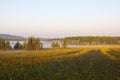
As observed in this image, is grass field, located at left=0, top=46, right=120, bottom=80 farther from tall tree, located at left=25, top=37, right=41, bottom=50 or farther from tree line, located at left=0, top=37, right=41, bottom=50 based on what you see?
tall tree, located at left=25, top=37, right=41, bottom=50

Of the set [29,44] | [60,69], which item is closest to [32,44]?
[29,44]

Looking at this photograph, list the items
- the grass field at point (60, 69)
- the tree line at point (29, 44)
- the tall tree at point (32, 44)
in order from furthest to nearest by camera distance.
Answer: the tall tree at point (32, 44) < the tree line at point (29, 44) < the grass field at point (60, 69)

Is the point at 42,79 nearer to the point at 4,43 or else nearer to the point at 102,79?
the point at 102,79

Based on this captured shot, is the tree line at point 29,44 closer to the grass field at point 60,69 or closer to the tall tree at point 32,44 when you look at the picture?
the tall tree at point 32,44

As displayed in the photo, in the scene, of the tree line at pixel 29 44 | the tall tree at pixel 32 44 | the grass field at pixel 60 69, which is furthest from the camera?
the tall tree at pixel 32 44

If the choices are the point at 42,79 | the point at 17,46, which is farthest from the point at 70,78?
the point at 17,46

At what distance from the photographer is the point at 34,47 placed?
3880 inches

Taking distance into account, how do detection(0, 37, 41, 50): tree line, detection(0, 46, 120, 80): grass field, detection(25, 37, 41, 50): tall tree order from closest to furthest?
detection(0, 46, 120, 80): grass field
detection(0, 37, 41, 50): tree line
detection(25, 37, 41, 50): tall tree

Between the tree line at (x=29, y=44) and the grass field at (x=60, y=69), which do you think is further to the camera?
the tree line at (x=29, y=44)

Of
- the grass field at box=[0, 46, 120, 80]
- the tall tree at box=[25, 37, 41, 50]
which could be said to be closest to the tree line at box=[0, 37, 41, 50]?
the tall tree at box=[25, 37, 41, 50]

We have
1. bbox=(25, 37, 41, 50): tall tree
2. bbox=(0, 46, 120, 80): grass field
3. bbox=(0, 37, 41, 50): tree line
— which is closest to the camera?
bbox=(0, 46, 120, 80): grass field

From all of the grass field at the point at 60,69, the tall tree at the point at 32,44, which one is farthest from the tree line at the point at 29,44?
the grass field at the point at 60,69

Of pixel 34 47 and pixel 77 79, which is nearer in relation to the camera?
pixel 77 79

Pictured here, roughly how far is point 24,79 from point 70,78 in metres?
3.22
